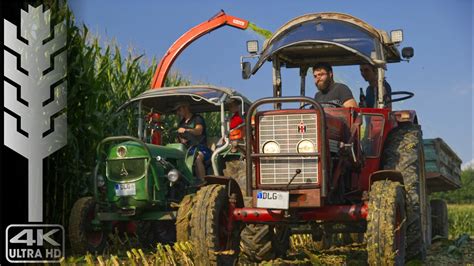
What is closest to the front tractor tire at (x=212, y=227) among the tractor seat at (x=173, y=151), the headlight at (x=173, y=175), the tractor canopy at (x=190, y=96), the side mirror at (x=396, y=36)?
the headlight at (x=173, y=175)

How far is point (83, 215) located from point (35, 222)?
2.75 metres

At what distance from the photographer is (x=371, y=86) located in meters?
9.30

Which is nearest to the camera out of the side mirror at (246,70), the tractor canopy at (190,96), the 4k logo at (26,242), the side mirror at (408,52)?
the 4k logo at (26,242)

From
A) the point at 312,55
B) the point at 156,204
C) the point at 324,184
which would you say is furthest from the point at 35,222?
the point at 312,55

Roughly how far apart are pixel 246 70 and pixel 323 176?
7.74 feet

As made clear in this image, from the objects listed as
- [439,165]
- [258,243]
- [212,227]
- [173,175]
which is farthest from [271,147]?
[439,165]

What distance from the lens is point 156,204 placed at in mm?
9492

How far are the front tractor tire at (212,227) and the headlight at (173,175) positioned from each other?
2259 millimetres

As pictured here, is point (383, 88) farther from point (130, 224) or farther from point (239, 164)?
point (130, 224)

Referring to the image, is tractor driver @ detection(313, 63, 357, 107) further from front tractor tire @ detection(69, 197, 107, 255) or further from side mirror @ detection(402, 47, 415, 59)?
front tractor tire @ detection(69, 197, 107, 255)

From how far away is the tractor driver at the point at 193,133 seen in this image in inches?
400

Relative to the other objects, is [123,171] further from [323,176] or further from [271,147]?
[323,176]

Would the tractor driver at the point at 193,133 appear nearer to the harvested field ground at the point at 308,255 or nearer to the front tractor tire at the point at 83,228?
the harvested field ground at the point at 308,255

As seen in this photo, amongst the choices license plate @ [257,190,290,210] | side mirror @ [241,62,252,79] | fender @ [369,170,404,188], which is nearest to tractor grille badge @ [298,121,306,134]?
license plate @ [257,190,290,210]
